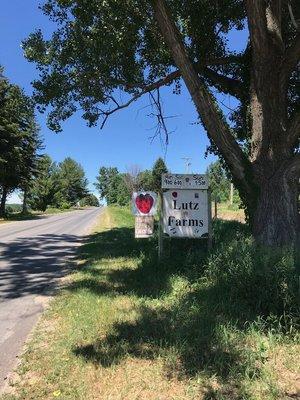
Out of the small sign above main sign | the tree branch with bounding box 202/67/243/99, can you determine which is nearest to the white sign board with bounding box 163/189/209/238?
the small sign above main sign

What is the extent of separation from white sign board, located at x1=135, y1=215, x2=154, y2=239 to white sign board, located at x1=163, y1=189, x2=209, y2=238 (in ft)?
1.97

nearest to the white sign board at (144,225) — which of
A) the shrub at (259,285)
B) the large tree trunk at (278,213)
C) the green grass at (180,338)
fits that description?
the green grass at (180,338)

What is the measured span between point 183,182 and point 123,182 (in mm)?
111067

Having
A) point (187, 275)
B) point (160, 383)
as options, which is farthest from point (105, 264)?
point (160, 383)

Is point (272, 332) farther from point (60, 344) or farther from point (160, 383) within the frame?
point (60, 344)

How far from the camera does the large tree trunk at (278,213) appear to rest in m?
8.00

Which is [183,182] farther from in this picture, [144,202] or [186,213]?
[144,202]

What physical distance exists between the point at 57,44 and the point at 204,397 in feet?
32.2

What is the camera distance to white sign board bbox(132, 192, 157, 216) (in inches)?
379

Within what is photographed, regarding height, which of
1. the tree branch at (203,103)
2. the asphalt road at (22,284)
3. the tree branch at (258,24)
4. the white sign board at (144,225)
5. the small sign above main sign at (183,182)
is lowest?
the asphalt road at (22,284)

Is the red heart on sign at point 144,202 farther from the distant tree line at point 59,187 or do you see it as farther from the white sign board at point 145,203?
the distant tree line at point 59,187

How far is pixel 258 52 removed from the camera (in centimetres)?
860

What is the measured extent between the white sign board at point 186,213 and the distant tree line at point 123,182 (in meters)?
67.1

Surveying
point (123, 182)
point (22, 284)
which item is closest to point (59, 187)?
point (123, 182)
